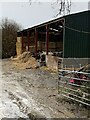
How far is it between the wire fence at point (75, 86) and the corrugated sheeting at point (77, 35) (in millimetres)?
7990

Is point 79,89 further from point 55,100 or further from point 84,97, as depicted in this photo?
point 55,100

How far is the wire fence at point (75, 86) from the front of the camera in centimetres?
818

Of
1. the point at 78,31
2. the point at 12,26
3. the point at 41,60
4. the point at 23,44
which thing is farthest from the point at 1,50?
the point at 78,31

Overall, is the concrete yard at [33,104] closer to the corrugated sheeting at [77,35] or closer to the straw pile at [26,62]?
the corrugated sheeting at [77,35]

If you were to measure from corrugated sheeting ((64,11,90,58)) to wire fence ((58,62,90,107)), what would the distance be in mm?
7990

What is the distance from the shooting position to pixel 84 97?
26.8 feet

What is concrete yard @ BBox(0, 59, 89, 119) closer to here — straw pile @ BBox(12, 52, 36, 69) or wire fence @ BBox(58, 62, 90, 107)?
wire fence @ BBox(58, 62, 90, 107)

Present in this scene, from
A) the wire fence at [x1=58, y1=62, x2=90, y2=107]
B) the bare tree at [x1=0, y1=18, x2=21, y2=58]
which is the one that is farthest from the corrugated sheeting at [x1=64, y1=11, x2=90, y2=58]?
the bare tree at [x1=0, y1=18, x2=21, y2=58]

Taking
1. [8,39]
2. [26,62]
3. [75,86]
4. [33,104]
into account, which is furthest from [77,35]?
[8,39]

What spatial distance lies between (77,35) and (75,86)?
953 cm

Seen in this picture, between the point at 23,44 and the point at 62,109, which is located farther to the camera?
the point at 23,44

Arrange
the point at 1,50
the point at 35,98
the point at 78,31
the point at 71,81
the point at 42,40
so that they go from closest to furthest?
1. the point at 71,81
2. the point at 35,98
3. the point at 78,31
4. the point at 42,40
5. the point at 1,50

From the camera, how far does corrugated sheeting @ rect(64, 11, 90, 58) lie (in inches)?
690

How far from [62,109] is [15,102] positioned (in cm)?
187
